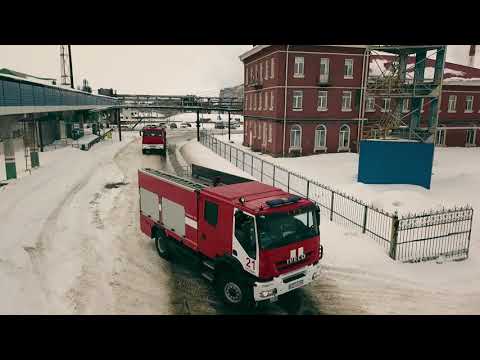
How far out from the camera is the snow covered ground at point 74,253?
31.3 ft

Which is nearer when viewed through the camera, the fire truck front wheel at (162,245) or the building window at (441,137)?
the fire truck front wheel at (162,245)

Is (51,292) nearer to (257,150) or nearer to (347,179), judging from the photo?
(347,179)

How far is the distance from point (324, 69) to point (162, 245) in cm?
2794

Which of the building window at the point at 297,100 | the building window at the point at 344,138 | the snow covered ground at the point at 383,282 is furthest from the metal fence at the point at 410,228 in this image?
the building window at the point at 344,138

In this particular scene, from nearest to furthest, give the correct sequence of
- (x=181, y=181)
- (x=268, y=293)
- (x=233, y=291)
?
(x=268, y=293), (x=233, y=291), (x=181, y=181)

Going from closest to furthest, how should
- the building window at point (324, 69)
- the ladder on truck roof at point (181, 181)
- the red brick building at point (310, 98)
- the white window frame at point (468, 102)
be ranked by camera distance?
the ladder on truck roof at point (181, 181)
the red brick building at point (310, 98)
the building window at point (324, 69)
the white window frame at point (468, 102)

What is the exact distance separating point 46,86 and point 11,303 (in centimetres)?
2689

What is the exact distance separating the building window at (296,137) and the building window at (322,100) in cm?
293

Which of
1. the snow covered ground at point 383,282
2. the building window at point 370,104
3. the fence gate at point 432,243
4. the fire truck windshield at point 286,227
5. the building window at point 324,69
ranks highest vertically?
the building window at point 324,69

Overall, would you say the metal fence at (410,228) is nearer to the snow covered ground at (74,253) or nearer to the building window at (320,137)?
the snow covered ground at (74,253)

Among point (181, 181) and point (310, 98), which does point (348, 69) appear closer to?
point (310, 98)

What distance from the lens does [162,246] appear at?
12383 mm

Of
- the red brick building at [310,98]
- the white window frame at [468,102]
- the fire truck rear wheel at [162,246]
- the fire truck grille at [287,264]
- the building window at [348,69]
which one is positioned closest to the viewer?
the fire truck grille at [287,264]

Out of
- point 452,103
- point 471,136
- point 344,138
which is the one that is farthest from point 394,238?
point 471,136
